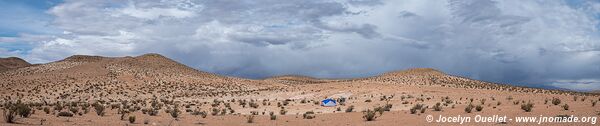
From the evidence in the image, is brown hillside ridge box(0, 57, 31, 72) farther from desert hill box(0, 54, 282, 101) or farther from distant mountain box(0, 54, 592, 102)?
desert hill box(0, 54, 282, 101)

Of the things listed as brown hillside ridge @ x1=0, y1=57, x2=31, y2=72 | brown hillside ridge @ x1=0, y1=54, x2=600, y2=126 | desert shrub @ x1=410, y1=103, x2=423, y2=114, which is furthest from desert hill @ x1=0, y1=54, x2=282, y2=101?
brown hillside ridge @ x1=0, y1=57, x2=31, y2=72

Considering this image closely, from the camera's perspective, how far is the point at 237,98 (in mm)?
52625

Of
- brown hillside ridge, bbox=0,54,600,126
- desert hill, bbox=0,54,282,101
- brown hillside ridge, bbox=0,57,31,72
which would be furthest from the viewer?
brown hillside ridge, bbox=0,57,31,72

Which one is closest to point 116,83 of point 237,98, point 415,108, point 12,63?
point 237,98

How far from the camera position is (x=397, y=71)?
334 feet

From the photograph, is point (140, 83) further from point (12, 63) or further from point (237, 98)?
point (12, 63)

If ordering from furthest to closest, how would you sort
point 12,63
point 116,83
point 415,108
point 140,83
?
point 12,63
point 140,83
point 116,83
point 415,108

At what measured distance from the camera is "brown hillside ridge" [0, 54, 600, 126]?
25.7m

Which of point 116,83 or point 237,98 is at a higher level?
Answer: point 116,83

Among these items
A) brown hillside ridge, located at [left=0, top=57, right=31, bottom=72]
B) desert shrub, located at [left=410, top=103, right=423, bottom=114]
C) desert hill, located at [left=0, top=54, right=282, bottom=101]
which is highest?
brown hillside ridge, located at [left=0, top=57, right=31, bottom=72]

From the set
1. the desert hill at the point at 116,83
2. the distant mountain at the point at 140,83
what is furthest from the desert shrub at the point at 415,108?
the desert hill at the point at 116,83

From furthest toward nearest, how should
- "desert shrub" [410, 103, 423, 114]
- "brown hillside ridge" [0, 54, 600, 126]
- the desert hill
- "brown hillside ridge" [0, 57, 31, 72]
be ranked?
"brown hillside ridge" [0, 57, 31, 72]
the desert hill
"desert shrub" [410, 103, 423, 114]
"brown hillside ridge" [0, 54, 600, 126]

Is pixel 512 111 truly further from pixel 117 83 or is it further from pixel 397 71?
pixel 397 71

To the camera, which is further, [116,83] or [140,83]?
[140,83]
